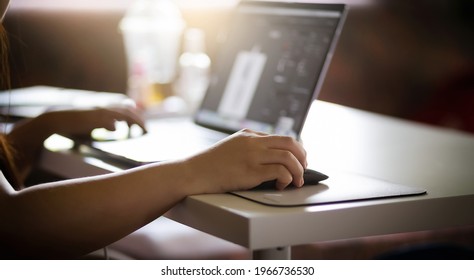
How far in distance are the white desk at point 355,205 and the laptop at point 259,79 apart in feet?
0.26

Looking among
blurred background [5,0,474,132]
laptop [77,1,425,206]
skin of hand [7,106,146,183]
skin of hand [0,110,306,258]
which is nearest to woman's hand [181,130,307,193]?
skin of hand [0,110,306,258]

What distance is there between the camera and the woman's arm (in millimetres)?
825

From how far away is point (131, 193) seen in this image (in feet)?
2.71

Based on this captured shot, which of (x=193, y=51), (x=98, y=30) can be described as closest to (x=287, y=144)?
(x=193, y=51)

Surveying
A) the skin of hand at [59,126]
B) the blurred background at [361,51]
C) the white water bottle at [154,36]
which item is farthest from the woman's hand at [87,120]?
the blurred background at [361,51]

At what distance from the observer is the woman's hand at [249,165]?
824 millimetres

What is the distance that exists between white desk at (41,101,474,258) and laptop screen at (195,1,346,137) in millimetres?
89

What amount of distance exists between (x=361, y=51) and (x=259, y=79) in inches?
61.9

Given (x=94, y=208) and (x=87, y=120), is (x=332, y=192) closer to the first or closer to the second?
(x=94, y=208)

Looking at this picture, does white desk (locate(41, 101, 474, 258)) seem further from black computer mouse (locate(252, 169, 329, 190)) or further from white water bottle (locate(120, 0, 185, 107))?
white water bottle (locate(120, 0, 185, 107))

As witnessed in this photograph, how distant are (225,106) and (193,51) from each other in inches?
36.6

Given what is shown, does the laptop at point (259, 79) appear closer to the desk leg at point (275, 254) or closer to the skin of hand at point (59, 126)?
the skin of hand at point (59, 126)
